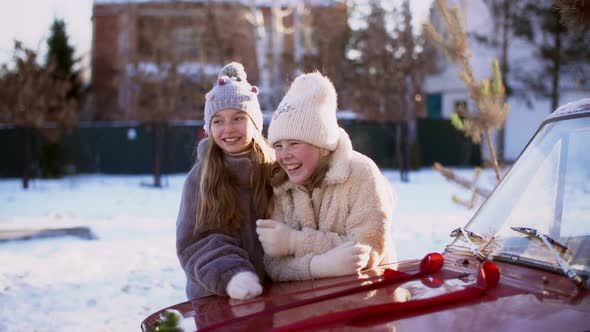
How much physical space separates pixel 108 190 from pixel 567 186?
15.3m

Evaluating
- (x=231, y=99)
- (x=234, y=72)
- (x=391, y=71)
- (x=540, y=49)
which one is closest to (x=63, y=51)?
(x=391, y=71)

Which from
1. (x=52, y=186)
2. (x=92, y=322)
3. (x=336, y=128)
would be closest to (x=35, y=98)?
(x=52, y=186)

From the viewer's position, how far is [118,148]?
21781 millimetres

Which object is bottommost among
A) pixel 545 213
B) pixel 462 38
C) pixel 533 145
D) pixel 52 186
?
pixel 52 186

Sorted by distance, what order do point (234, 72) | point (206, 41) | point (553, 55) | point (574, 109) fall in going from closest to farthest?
point (574, 109) → point (234, 72) → point (553, 55) → point (206, 41)

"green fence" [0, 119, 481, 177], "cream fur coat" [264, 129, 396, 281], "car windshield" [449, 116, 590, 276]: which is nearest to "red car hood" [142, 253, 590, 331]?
"car windshield" [449, 116, 590, 276]

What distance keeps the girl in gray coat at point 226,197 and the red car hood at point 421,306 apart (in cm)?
22

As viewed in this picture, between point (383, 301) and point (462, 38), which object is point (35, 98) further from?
point (383, 301)

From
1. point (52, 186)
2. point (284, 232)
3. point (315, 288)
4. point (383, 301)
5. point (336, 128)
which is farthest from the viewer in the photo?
point (52, 186)

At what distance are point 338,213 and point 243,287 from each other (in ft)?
1.84

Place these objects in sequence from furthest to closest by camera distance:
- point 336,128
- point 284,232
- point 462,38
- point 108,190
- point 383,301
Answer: point 108,190 < point 462,38 < point 336,128 < point 284,232 < point 383,301

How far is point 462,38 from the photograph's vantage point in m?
6.38

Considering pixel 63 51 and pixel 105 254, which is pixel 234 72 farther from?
pixel 63 51

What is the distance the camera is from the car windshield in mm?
2455
